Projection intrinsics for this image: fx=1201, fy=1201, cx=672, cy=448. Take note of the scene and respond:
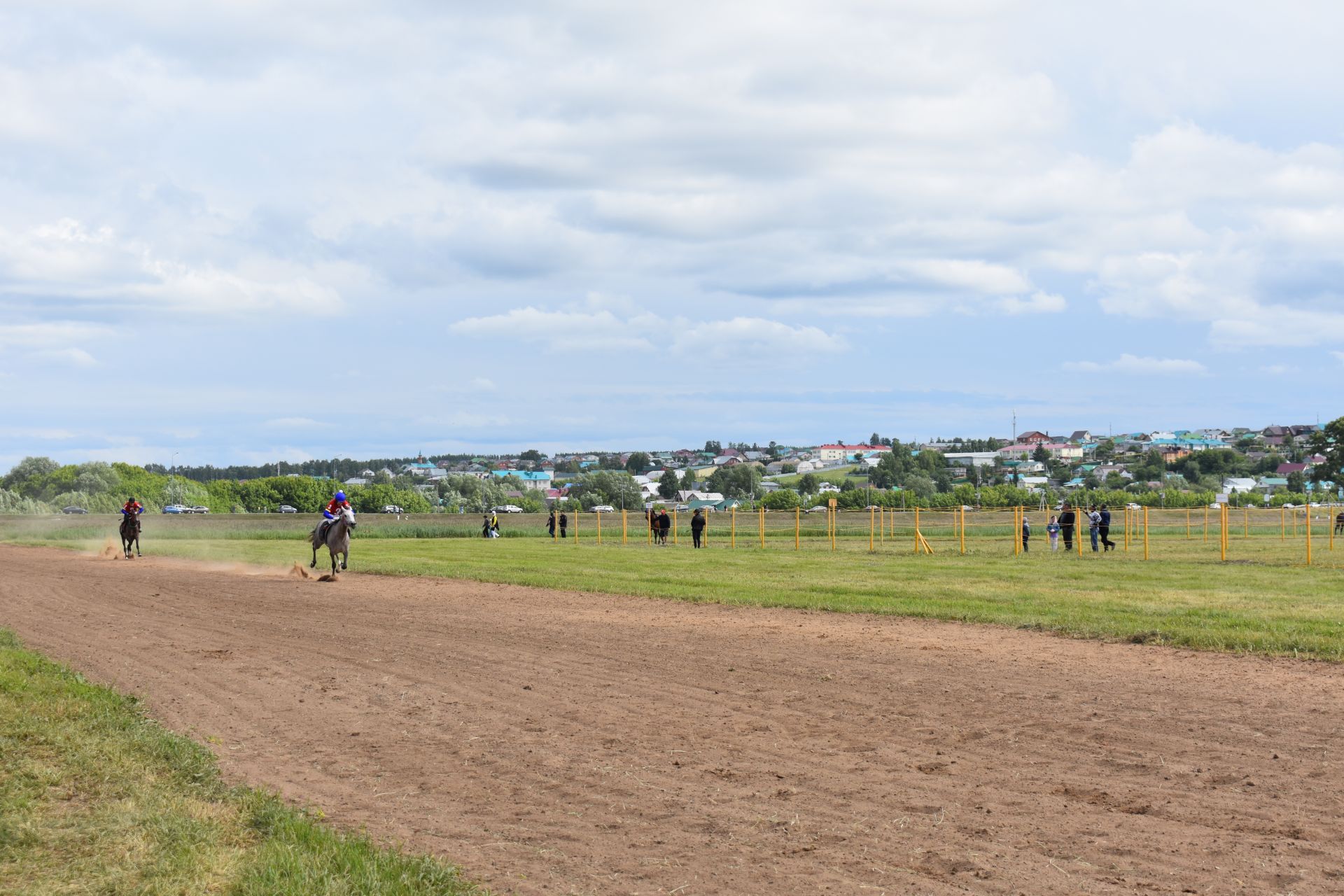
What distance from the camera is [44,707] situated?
422 inches

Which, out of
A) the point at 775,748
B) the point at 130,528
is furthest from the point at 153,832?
the point at 130,528

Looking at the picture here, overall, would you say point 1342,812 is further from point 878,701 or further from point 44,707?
point 44,707

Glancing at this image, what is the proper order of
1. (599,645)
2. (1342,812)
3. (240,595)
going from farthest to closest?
(240,595) → (599,645) → (1342,812)

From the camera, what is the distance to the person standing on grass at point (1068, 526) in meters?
39.6

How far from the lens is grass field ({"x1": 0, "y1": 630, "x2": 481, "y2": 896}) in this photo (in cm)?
643

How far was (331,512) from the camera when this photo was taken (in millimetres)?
28234

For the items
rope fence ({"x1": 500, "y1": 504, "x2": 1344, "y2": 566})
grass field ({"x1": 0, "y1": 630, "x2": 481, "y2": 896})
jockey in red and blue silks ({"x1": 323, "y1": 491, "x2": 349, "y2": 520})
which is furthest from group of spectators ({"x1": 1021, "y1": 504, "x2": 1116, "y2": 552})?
grass field ({"x1": 0, "y1": 630, "x2": 481, "y2": 896})

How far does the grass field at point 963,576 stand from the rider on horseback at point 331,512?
115 inches

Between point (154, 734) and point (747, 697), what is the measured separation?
18.2ft

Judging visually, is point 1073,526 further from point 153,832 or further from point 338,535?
point 153,832

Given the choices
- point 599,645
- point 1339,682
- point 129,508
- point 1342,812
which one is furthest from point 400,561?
point 1342,812

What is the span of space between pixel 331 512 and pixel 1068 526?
2395 cm

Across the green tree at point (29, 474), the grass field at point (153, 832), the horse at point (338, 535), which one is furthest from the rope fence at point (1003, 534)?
the green tree at point (29, 474)

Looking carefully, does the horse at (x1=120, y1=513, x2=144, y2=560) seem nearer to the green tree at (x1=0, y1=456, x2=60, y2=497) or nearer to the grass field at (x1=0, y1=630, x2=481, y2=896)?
the grass field at (x1=0, y1=630, x2=481, y2=896)
